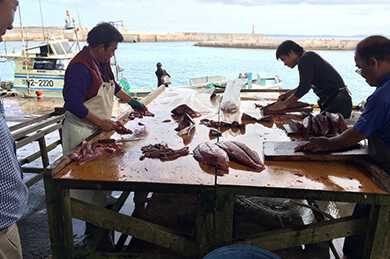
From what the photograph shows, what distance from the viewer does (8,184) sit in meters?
1.81

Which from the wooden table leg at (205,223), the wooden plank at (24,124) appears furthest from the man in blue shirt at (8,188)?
the wooden plank at (24,124)

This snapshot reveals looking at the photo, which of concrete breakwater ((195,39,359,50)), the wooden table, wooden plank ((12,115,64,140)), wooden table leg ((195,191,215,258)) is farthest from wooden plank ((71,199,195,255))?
concrete breakwater ((195,39,359,50))

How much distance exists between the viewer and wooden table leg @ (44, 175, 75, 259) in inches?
91.4

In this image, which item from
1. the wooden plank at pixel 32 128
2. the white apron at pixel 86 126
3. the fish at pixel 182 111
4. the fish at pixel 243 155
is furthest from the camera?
the fish at pixel 182 111

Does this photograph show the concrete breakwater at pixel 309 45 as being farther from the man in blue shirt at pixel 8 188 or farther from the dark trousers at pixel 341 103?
the man in blue shirt at pixel 8 188

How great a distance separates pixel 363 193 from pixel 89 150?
227cm

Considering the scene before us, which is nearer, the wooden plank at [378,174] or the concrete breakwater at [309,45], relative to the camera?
the wooden plank at [378,174]

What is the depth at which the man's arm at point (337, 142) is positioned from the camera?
2453 mm

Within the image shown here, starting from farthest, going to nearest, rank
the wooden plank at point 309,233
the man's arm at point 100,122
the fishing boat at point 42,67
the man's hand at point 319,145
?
the fishing boat at point 42,67 → the man's arm at point 100,122 → the man's hand at point 319,145 → the wooden plank at point 309,233

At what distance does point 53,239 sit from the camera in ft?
8.01

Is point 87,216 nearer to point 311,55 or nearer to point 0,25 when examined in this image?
point 0,25

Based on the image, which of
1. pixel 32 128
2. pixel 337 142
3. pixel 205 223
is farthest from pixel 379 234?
pixel 32 128

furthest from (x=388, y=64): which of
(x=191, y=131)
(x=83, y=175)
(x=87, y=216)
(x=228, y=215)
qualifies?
(x=87, y=216)

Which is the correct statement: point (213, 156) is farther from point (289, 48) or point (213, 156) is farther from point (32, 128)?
point (32, 128)
